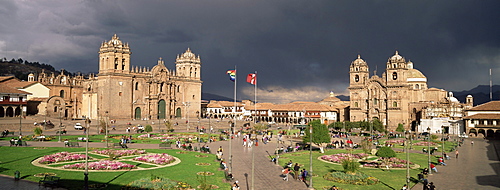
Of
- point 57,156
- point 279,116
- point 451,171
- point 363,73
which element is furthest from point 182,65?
point 451,171

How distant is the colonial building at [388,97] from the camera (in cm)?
8275

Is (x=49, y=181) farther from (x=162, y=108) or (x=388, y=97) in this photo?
(x=388, y=97)

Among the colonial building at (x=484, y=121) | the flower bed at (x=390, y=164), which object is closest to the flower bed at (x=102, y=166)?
the flower bed at (x=390, y=164)

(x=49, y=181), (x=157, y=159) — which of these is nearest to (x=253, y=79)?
(x=157, y=159)

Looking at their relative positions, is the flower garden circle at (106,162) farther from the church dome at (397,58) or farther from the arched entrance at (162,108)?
the church dome at (397,58)

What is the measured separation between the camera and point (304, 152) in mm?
39375

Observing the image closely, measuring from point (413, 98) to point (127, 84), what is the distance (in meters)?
72.9

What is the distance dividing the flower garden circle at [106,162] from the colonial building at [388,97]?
6585 cm

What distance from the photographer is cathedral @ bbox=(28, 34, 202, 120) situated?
72000 millimetres

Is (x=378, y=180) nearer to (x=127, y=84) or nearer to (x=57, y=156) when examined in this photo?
(x=57, y=156)

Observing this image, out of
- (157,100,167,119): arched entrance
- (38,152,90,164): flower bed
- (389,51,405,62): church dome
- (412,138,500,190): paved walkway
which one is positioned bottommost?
(412,138,500,190): paved walkway

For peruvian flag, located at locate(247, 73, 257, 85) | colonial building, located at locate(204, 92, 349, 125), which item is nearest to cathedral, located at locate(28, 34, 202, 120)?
colonial building, located at locate(204, 92, 349, 125)

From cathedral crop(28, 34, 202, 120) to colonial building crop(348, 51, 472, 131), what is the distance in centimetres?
4109

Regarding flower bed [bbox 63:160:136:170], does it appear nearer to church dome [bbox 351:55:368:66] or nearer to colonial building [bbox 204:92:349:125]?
colonial building [bbox 204:92:349:125]
